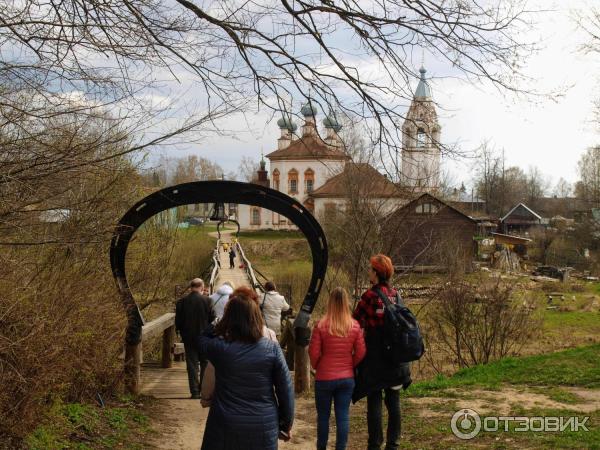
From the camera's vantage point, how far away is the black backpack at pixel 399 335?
577 centimetres

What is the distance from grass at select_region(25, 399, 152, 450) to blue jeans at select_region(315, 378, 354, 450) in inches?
78.6

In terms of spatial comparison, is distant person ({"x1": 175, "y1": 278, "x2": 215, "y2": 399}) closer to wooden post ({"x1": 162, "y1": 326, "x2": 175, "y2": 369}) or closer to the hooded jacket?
wooden post ({"x1": 162, "y1": 326, "x2": 175, "y2": 369})

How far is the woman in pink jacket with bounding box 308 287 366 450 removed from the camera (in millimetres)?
5977

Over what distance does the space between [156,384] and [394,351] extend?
18.9 feet

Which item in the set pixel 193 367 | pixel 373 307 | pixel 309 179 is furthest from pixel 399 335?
pixel 309 179

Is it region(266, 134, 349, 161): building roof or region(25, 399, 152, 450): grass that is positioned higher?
region(266, 134, 349, 161): building roof

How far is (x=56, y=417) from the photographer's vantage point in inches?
265

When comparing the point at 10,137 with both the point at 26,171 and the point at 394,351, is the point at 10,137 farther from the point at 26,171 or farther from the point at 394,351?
the point at 394,351

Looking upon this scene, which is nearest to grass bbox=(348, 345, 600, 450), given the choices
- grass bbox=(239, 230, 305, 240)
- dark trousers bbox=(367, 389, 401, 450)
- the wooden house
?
dark trousers bbox=(367, 389, 401, 450)

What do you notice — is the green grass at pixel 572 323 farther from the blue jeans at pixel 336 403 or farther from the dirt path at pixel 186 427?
the blue jeans at pixel 336 403

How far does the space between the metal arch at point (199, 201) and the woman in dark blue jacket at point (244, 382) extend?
469 centimetres

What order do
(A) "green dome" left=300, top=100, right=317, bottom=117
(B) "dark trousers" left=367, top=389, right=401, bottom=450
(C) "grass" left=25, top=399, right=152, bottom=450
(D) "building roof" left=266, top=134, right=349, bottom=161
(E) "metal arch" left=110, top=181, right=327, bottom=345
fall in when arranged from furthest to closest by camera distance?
(E) "metal arch" left=110, top=181, right=327, bottom=345 < (D) "building roof" left=266, top=134, right=349, bottom=161 < (A) "green dome" left=300, top=100, right=317, bottom=117 < (C) "grass" left=25, top=399, right=152, bottom=450 < (B) "dark trousers" left=367, top=389, right=401, bottom=450

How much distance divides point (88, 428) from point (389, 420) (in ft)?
10.2

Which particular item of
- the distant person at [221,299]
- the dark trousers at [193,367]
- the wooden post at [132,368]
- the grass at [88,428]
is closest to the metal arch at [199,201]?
the wooden post at [132,368]
